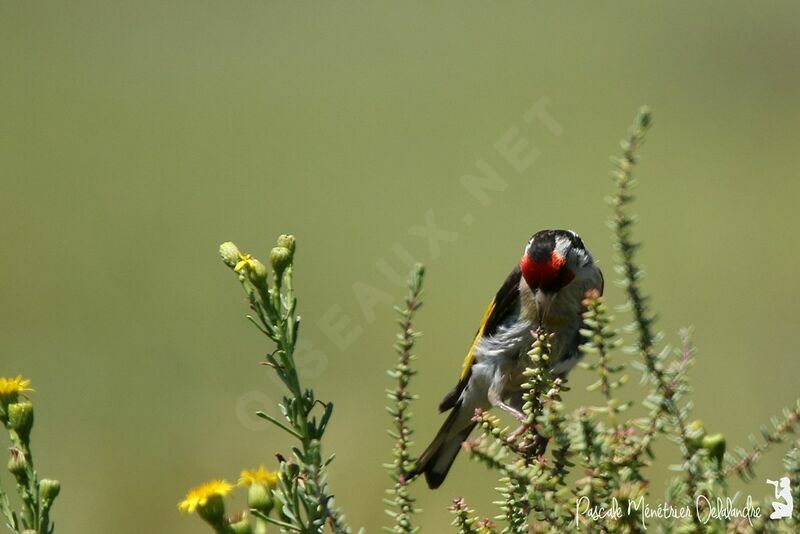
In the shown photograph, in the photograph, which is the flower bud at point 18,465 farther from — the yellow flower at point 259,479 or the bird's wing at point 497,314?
the bird's wing at point 497,314

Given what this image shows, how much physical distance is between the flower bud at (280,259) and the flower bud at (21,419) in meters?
0.51

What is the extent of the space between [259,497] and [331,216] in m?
9.10

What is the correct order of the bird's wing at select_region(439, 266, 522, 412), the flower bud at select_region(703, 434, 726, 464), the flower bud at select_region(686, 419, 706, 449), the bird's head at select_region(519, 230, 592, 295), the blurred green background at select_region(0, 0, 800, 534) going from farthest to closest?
the blurred green background at select_region(0, 0, 800, 534), the bird's wing at select_region(439, 266, 522, 412), the bird's head at select_region(519, 230, 592, 295), the flower bud at select_region(703, 434, 726, 464), the flower bud at select_region(686, 419, 706, 449)

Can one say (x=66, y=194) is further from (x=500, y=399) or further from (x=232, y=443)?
(x=500, y=399)

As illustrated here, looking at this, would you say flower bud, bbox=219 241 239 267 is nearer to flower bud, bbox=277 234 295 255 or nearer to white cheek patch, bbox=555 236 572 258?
flower bud, bbox=277 234 295 255

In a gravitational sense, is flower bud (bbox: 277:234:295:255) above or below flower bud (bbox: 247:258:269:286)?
above

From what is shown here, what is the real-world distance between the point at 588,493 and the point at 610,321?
9.9 inches

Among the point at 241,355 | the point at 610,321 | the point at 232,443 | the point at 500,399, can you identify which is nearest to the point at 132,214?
the point at 241,355

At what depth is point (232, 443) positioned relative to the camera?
22.4 ft

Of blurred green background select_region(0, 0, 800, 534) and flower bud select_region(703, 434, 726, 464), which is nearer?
flower bud select_region(703, 434, 726, 464)

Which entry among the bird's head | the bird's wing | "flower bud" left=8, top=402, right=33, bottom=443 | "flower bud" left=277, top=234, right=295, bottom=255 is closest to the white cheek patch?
the bird's head

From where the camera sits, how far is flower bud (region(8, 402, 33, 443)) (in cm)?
192

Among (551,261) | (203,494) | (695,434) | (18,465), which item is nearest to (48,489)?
(18,465)

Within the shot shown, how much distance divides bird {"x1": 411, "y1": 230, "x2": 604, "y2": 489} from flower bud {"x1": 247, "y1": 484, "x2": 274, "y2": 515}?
189cm
